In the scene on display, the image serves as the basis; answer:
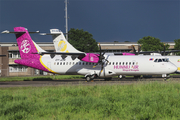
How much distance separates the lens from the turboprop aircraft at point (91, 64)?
25.4 meters

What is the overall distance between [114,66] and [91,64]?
3.17 meters

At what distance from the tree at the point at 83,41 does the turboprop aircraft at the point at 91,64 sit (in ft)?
113

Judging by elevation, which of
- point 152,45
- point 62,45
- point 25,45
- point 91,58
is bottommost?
point 91,58

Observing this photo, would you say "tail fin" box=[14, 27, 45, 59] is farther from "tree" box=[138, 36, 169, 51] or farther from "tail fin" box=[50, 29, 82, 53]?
"tree" box=[138, 36, 169, 51]

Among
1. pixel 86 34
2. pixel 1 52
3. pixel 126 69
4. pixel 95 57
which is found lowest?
pixel 126 69

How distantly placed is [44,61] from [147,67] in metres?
14.2

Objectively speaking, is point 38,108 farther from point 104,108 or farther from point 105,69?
point 105,69

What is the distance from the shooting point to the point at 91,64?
27.7 meters

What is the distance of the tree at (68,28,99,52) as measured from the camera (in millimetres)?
64250

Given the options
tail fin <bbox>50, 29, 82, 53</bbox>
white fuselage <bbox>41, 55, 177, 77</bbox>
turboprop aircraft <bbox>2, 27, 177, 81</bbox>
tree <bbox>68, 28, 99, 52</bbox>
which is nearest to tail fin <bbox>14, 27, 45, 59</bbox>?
turboprop aircraft <bbox>2, 27, 177, 81</bbox>

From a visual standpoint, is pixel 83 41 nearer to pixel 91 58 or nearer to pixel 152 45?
pixel 152 45

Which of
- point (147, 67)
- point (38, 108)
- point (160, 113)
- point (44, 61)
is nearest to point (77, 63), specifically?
point (44, 61)

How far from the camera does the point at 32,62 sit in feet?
94.4

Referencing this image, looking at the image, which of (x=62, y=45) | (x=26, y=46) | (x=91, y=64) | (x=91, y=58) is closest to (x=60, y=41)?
(x=62, y=45)
